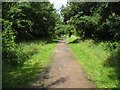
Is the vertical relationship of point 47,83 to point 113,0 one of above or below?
below

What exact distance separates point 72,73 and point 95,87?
196 centimetres

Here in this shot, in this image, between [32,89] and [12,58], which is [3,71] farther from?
[32,89]

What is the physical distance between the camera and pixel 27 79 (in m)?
6.32

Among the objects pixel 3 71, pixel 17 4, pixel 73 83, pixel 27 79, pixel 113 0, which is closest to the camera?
pixel 73 83

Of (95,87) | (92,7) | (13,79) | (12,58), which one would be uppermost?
(92,7)

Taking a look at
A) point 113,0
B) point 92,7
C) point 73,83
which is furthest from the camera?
point 92,7

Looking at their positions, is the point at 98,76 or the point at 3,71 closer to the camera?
the point at 98,76

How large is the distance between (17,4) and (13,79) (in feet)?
46.4

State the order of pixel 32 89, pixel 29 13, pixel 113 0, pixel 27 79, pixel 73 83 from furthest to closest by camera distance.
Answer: pixel 29 13
pixel 113 0
pixel 27 79
pixel 73 83
pixel 32 89

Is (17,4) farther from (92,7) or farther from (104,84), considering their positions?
(104,84)

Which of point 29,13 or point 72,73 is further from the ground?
point 29,13

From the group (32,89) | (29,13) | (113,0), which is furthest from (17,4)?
(32,89)

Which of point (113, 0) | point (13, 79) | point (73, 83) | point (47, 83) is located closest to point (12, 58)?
point (13, 79)

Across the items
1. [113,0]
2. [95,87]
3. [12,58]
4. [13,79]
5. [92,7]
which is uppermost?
[92,7]
